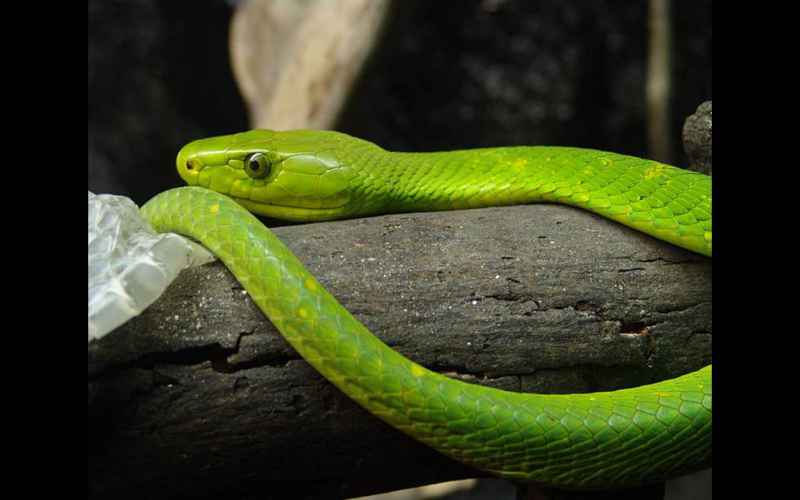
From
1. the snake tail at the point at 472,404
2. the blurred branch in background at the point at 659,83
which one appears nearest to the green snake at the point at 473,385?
the snake tail at the point at 472,404

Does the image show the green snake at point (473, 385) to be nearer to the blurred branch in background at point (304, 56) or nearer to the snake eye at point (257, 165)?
the snake eye at point (257, 165)

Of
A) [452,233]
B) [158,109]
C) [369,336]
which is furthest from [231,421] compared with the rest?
[158,109]

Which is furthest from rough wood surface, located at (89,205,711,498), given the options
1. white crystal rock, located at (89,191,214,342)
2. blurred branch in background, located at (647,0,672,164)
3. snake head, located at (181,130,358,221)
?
blurred branch in background, located at (647,0,672,164)

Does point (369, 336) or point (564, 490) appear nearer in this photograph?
point (369, 336)
